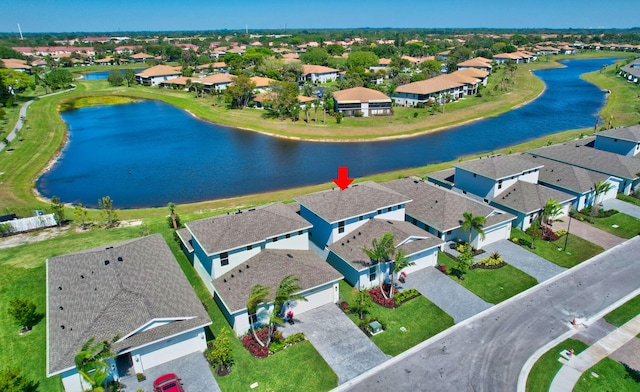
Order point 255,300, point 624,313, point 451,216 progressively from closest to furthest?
point 255,300, point 624,313, point 451,216

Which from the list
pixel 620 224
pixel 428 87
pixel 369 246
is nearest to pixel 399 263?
pixel 369 246

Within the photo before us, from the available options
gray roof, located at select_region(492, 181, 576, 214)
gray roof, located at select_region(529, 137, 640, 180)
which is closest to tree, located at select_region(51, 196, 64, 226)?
gray roof, located at select_region(492, 181, 576, 214)

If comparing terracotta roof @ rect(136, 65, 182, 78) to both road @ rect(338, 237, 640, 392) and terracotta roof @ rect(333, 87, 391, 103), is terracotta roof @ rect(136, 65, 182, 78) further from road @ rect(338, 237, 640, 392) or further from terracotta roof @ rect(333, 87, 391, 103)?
road @ rect(338, 237, 640, 392)

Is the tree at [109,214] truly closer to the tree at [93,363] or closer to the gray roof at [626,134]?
the tree at [93,363]

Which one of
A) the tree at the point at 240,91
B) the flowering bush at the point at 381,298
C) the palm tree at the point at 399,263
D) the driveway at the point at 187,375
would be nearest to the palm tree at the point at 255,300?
the driveway at the point at 187,375

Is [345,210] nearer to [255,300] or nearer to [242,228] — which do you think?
[242,228]

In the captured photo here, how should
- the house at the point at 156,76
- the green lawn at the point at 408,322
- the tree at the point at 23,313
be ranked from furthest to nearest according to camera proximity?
1. the house at the point at 156,76
2. the tree at the point at 23,313
3. the green lawn at the point at 408,322

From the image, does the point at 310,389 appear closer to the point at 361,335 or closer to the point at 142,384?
the point at 361,335

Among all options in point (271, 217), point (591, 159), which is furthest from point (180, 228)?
point (591, 159)
